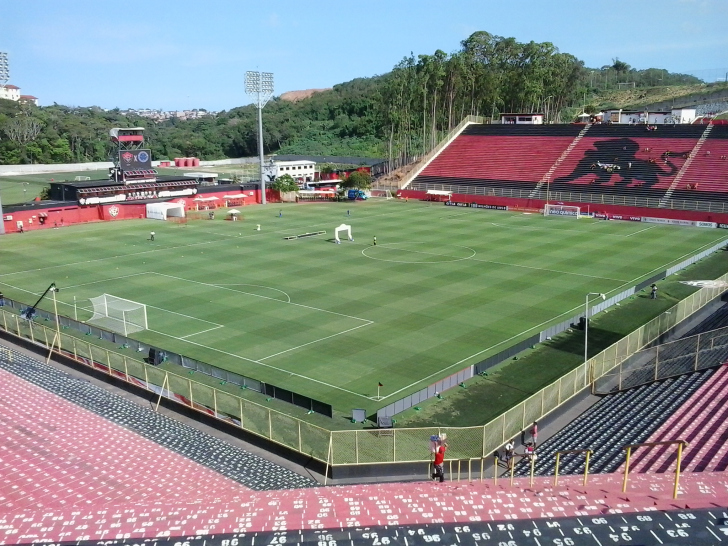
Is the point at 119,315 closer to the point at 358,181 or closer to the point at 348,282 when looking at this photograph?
the point at 348,282

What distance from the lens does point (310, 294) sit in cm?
4106

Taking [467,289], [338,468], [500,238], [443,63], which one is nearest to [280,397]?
[338,468]

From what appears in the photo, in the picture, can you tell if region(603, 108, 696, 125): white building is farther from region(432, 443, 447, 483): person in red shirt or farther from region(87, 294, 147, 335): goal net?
region(432, 443, 447, 483): person in red shirt

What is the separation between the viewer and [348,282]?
44.1 metres

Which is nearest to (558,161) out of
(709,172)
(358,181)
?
(709,172)

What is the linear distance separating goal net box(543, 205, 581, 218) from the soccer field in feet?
7.48

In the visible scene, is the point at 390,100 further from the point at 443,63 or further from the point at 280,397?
the point at 280,397

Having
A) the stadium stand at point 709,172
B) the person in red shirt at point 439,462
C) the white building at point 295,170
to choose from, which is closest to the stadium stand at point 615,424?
the person in red shirt at point 439,462

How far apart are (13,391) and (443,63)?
97.0m

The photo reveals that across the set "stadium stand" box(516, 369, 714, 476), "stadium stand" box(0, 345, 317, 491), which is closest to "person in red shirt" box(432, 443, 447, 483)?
"stadium stand" box(516, 369, 714, 476)

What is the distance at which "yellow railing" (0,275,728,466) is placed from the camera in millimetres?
21031

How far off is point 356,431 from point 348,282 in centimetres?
2396

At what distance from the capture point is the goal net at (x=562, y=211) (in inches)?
2965

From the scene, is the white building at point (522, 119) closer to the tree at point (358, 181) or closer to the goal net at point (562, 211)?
the tree at point (358, 181)
